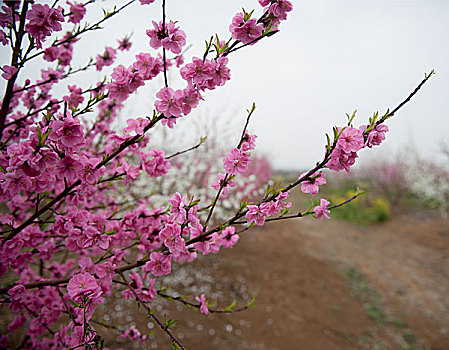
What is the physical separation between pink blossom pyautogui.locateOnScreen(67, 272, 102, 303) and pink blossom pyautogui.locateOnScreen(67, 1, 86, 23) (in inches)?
57.6

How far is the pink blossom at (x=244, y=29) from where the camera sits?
0.94 meters

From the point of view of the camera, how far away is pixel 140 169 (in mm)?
1475

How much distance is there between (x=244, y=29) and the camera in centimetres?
95

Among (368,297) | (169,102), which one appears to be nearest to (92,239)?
(169,102)

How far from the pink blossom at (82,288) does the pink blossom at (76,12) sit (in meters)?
1.46

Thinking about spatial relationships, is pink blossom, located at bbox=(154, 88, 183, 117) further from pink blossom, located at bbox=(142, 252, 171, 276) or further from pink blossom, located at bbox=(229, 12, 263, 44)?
pink blossom, located at bbox=(142, 252, 171, 276)

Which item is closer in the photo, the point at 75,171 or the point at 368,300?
the point at 75,171

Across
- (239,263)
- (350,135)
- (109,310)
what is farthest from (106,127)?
(239,263)

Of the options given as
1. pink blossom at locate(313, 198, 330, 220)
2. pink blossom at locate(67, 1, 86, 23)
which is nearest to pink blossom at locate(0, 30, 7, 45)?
pink blossom at locate(67, 1, 86, 23)

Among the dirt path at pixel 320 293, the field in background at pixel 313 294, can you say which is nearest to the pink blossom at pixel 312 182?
the field in background at pixel 313 294

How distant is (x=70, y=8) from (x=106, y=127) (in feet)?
3.07

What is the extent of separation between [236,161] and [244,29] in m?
0.52

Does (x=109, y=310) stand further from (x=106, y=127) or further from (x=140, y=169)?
(x=140, y=169)

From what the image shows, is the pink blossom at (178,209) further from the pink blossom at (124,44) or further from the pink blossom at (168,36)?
the pink blossom at (124,44)
